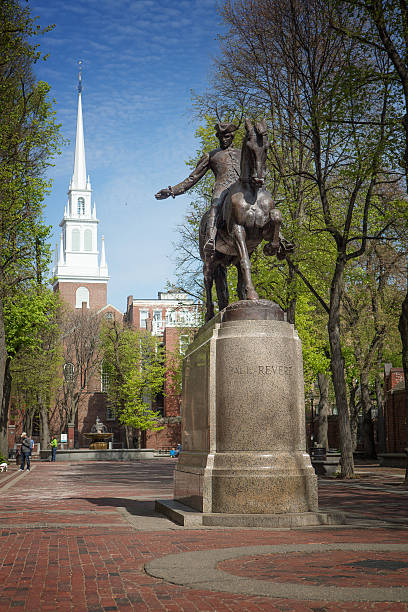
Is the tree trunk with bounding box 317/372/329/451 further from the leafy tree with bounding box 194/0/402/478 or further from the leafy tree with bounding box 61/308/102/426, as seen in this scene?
the leafy tree with bounding box 61/308/102/426

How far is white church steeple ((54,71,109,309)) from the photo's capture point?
3802 inches

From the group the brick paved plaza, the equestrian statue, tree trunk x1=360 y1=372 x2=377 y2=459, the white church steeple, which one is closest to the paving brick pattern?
the brick paved plaza

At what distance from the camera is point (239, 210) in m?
10.8

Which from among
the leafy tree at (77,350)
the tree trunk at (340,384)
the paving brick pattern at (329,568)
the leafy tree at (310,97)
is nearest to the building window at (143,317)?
the leafy tree at (77,350)

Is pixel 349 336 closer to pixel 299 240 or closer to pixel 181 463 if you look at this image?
pixel 299 240

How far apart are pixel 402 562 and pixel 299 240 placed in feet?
56.0

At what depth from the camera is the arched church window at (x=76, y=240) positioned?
103 metres

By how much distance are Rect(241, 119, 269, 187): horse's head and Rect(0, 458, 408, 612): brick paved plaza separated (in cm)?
497

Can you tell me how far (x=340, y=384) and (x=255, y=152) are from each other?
13118 millimetres

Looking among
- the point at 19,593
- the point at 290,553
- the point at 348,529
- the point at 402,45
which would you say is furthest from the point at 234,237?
the point at 402,45

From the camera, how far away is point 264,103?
2539 cm

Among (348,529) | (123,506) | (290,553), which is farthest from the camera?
(123,506)

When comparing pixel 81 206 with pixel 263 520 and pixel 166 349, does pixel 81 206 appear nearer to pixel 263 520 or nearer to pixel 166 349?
pixel 166 349

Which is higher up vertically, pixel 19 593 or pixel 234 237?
pixel 234 237
